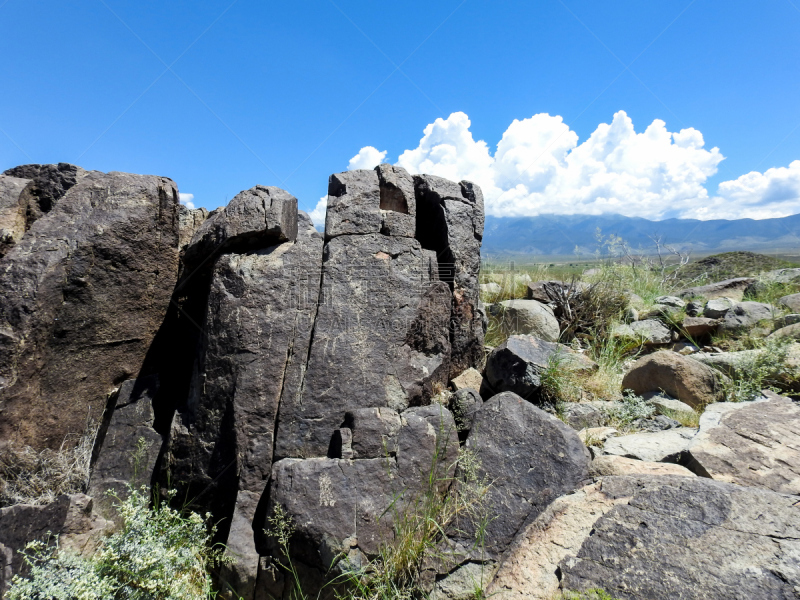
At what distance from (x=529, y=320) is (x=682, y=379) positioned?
7.31ft

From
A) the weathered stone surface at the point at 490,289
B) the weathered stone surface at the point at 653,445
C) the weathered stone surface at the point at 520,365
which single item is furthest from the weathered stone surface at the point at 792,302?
the weathered stone surface at the point at 520,365

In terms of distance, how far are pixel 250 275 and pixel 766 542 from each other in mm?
3683

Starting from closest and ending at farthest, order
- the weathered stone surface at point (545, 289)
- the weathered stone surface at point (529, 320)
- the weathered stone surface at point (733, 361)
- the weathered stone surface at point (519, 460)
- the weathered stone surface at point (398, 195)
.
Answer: the weathered stone surface at point (519, 460) → the weathered stone surface at point (398, 195) → the weathered stone surface at point (733, 361) → the weathered stone surface at point (529, 320) → the weathered stone surface at point (545, 289)

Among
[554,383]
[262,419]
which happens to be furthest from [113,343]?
[554,383]

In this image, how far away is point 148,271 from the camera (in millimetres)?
4129

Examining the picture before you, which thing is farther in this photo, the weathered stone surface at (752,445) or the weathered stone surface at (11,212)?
the weathered stone surface at (11,212)

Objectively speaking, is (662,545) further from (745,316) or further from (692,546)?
(745,316)

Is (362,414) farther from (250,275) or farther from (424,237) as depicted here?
(424,237)

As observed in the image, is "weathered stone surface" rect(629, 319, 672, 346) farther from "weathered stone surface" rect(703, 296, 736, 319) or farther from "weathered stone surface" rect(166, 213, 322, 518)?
"weathered stone surface" rect(166, 213, 322, 518)

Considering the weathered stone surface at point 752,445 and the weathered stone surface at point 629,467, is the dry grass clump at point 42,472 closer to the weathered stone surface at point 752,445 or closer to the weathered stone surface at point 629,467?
the weathered stone surface at point 629,467

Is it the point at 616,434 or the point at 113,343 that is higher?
the point at 113,343

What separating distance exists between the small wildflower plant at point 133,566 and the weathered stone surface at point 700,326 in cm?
678

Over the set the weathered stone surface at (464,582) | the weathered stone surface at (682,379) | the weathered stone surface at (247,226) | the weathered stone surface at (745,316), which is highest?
the weathered stone surface at (247,226)

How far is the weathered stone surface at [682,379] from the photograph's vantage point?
16.4 feet
